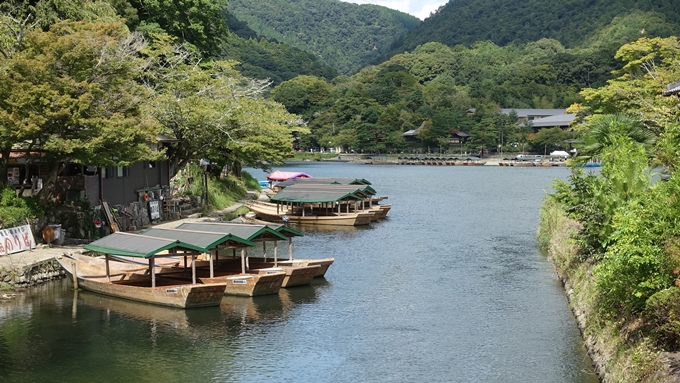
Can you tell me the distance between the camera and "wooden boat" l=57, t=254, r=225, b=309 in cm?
2567

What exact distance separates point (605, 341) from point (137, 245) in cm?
1643

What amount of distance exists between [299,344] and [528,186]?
72362mm

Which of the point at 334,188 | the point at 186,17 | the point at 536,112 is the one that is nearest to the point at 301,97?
the point at 536,112

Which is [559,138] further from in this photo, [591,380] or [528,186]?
[591,380]

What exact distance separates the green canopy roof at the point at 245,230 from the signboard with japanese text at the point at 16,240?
6.66 meters

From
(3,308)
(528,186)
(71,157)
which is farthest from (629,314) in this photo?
(528,186)

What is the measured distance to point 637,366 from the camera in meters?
15.1

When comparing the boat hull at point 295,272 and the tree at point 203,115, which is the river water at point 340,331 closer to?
the boat hull at point 295,272

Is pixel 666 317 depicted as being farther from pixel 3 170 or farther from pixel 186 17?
pixel 186 17

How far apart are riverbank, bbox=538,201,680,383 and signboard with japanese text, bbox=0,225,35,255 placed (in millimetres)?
21883

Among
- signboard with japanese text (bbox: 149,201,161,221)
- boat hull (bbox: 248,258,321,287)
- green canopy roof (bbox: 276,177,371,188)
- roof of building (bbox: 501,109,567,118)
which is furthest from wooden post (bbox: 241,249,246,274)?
roof of building (bbox: 501,109,567,118)

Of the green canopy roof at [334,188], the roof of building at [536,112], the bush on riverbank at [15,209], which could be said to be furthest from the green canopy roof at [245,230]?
the roof of building at [536,112]

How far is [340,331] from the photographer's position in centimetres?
2400

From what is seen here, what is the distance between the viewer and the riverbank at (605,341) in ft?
47.7
